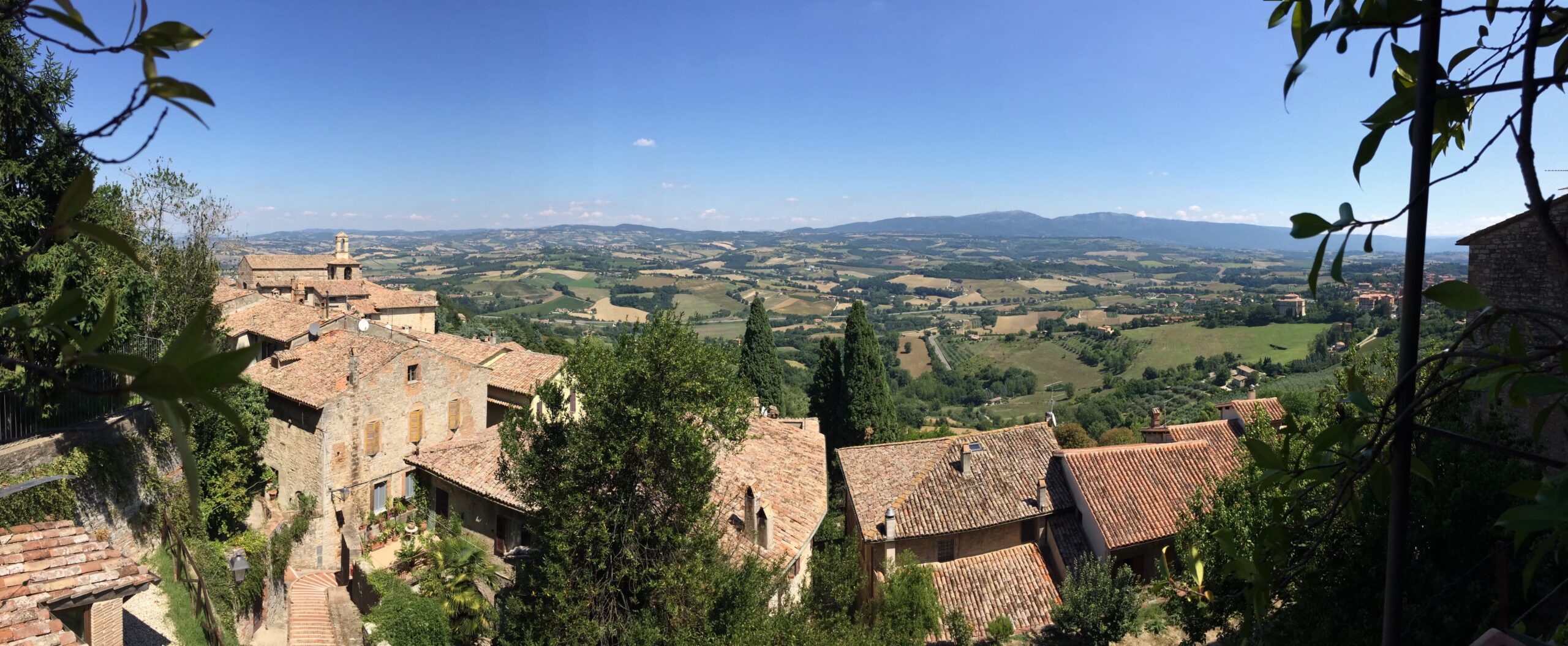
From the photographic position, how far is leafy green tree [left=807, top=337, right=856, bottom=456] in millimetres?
32469

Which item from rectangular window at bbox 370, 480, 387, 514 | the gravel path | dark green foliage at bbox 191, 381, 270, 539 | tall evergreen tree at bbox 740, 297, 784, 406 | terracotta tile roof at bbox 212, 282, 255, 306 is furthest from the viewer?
tall evergreen tree at bbox 740, 297, 784, 406

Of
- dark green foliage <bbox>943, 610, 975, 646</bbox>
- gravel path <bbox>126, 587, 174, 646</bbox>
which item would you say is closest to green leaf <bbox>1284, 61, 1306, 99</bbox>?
gravel path <bbox>126, 587, 174, 646</bbox>

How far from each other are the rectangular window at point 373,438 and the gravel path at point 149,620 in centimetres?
866

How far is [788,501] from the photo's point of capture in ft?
59.7

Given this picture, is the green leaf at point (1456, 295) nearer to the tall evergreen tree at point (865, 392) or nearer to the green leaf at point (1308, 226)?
the green leaf at point (1308, 226)

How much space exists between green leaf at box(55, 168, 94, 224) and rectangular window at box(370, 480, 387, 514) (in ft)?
72.5

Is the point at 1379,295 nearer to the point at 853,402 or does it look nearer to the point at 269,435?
the point at 853,402

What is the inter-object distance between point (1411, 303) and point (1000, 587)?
1959 centimetres

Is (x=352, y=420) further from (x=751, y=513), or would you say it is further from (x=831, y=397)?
(x=831, y=397)

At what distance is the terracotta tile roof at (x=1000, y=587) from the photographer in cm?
1870

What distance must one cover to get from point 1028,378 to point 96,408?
79161mm

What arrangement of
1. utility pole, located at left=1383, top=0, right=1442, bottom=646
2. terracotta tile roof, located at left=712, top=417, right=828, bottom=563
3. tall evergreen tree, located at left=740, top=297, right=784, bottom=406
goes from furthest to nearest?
tall evergreen tree, located at left=740, top=297, right=784, bottom=406, terracotta tile roof, located at left=712, top=417, right=828, bottom=563, utility pole, located at left=1383, top=0, right=1442, bottom=646

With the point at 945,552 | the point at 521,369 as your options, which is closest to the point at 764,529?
the point at 945,552

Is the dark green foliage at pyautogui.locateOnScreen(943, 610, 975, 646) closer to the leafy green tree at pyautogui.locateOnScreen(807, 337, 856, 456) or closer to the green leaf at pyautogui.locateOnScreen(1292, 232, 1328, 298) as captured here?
the leafy green tree at pyautogui.locateOnScreen(807, 337, 856, 456)
